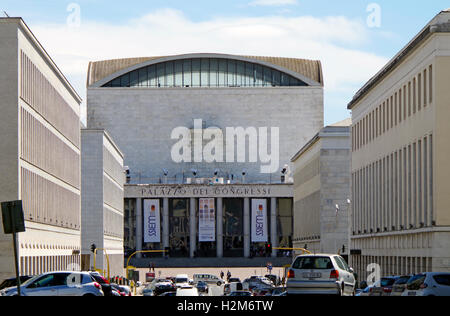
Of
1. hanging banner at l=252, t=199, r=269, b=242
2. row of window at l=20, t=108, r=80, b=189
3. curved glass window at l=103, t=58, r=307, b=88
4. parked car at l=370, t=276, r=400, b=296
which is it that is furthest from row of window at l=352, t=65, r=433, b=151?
curved glass window at l=103, t=58, r=307, b=88

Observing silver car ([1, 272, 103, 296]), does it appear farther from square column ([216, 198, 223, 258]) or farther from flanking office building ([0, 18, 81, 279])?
square column ([216, 198, 223, 258])

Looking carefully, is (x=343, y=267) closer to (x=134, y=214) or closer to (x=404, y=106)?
(x=404, y=106)

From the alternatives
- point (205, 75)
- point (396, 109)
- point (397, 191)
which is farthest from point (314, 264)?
point (205, 75)

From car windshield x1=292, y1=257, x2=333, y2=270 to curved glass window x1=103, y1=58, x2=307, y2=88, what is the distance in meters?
128

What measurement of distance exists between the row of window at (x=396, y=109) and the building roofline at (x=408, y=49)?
1.59 m

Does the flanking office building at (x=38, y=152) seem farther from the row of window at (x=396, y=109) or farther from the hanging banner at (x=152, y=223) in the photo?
the hanging banner at (x=152, y=223)

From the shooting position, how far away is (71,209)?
82.6 metres

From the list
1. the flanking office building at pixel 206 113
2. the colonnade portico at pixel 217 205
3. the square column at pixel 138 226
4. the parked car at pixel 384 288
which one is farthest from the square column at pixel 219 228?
the parked car at pixel 384 288

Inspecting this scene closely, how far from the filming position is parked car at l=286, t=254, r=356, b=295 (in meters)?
25.7

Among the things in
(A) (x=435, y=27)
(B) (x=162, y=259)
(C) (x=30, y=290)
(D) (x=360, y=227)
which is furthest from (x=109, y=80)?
(C) (x=30, y=290)

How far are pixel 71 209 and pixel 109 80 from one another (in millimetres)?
71990

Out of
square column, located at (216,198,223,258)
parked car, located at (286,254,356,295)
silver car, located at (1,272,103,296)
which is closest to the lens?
parked car, located at (286,254,356,295)

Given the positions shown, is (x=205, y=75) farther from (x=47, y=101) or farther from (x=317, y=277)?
(x=317, y=277)

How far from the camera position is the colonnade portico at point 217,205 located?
452 ft
